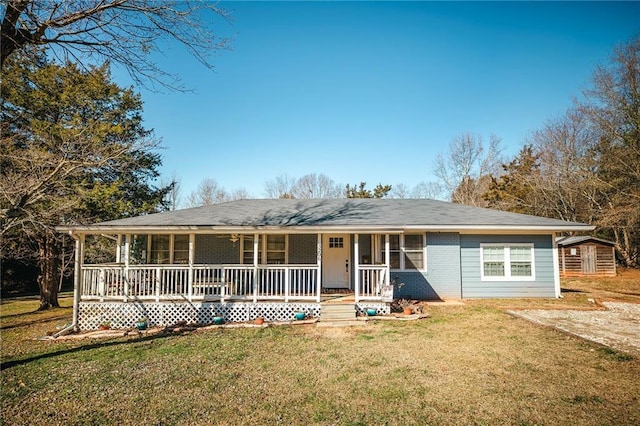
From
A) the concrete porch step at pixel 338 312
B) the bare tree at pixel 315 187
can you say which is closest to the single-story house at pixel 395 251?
the concrete porch step at pixel 338 312

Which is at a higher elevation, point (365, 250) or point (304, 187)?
point (304, 187)

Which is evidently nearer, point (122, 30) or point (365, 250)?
point (122, 30)

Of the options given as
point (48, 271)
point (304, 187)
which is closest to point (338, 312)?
point (48, 271)

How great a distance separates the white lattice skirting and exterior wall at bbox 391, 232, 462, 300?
4.19 metres

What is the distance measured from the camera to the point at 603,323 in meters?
8.49

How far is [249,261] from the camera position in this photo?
12.7 m

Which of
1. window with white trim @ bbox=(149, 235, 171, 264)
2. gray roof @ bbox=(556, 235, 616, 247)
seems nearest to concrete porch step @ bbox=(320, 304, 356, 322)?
window with white trim @ bbox=(149, 235, 171, 264)

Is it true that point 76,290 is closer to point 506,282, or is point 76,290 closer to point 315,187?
point 506,282

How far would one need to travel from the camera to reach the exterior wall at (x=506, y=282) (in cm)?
1252

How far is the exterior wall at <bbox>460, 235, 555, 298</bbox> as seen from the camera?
12.5 metres

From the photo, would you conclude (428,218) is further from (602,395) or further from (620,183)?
(620,183)

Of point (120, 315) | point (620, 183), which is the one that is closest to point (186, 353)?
point (120, 315)

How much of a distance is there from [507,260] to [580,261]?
581 inches

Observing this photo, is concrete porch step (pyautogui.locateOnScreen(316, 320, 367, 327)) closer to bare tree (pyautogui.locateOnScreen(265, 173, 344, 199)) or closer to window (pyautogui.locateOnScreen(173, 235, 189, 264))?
window (pyautogui.locateOnScreen(173, 235, 189, 264))
